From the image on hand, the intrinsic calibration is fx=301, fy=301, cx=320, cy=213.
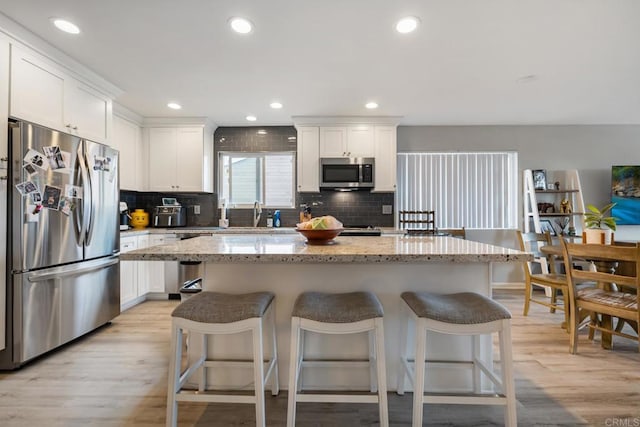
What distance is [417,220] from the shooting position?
424 centimetres

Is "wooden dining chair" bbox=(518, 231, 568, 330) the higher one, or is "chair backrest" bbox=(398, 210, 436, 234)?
"chair backrest" bbox=(398, 210, 436, 234)

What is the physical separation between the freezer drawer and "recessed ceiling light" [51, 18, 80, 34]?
1.70 m

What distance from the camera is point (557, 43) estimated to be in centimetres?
222

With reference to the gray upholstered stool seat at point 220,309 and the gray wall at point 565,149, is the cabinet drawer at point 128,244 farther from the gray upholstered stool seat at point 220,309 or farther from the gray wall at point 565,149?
the gray wall at point 565,149

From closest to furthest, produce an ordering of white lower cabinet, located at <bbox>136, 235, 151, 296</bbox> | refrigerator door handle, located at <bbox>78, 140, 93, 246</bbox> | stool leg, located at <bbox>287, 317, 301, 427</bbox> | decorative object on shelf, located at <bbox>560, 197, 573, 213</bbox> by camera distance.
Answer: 1. stool leg, located at <bbox>287, 317, 301, 427</bbox>
2. refrigerator door handle, located at <bbox>78, 140, 93, 246</bbox>
3. white lower cabinet, located at <bbox>136, 235, 151, 296</bbox>
4. decorative object on shelf, located at <bbox>560, 197, 573, 213</bbox>

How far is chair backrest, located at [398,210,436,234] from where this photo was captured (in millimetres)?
4051

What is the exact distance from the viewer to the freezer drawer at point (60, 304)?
2.04 m

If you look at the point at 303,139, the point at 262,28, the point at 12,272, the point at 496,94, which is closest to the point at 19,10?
the point at 262,28

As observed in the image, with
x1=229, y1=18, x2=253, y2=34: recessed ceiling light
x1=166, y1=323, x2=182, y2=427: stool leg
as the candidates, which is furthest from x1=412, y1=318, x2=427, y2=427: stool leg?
x1=229, y1=18, x2=253, y2=34: recessed ceiling light

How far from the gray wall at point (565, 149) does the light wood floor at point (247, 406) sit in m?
2.23

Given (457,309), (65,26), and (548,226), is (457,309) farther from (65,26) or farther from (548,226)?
(548,226)

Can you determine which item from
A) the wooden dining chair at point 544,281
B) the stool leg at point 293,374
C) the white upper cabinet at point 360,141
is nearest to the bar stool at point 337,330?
the stool leg at point 293,374

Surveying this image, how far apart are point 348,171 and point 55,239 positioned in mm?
3016

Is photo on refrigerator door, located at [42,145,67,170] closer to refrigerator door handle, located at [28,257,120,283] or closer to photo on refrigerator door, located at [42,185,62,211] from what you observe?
photo on refrigerator door, located at [42,185,62,211]
